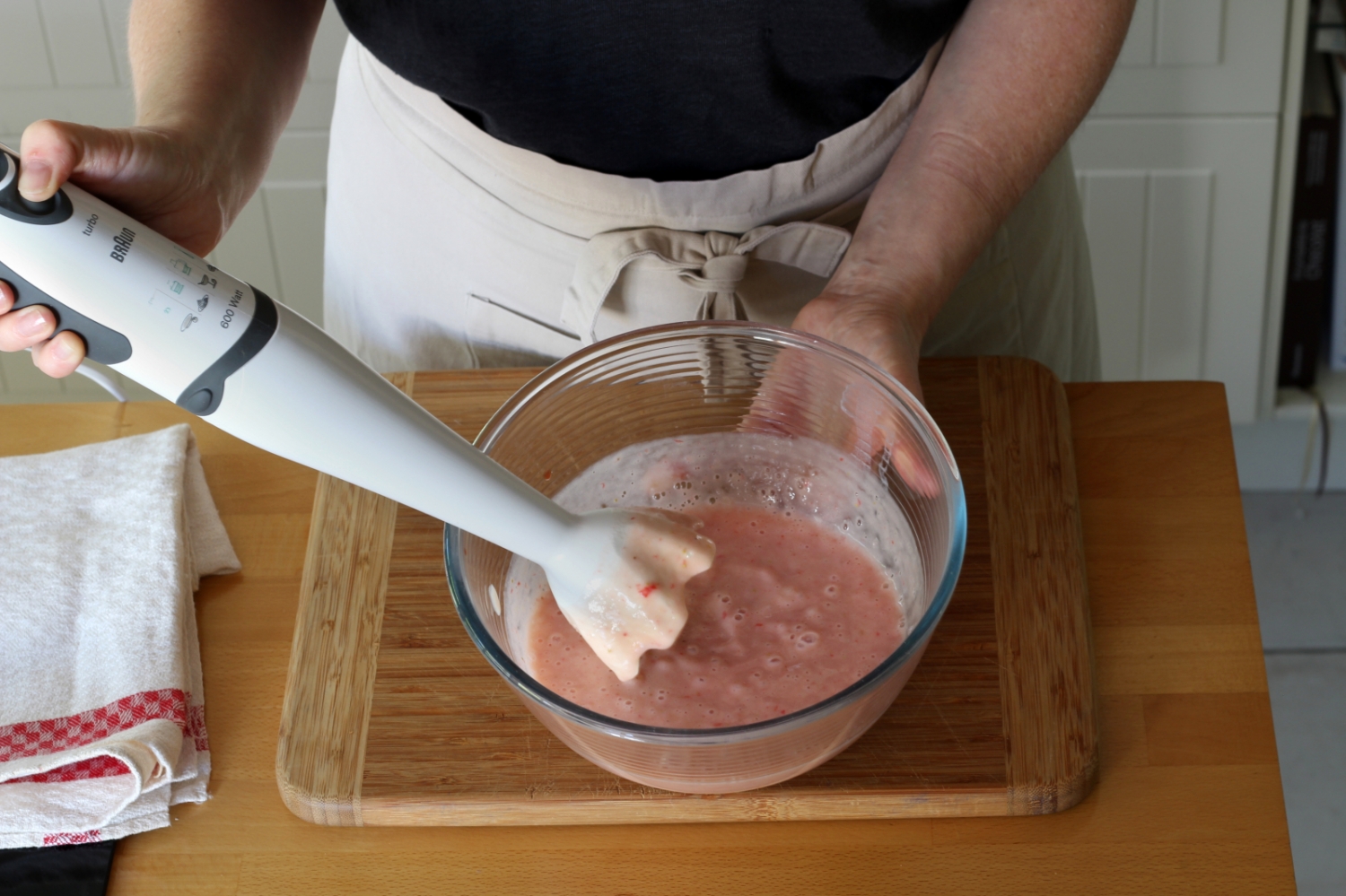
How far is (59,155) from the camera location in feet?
1.98

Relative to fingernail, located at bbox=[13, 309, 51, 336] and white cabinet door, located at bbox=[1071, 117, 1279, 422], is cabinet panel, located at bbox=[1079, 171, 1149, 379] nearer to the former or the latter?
white cabinet door, located at bbox=[1071, 117, 1279, 422]

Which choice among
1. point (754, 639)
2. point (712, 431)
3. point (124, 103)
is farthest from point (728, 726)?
point (124, 103)

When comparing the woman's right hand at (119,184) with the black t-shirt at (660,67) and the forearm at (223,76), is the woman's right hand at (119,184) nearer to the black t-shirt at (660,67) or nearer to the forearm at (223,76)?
the forearm at (223,76)

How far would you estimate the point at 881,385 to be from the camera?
0.80 metres

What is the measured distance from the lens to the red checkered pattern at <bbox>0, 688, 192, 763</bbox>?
0.79 meters

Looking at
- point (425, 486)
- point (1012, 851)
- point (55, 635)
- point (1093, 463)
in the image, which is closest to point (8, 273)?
point (425, 486)

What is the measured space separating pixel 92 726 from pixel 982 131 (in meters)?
0.73

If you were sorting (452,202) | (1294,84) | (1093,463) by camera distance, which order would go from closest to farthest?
(1093,463) < (452,202) < (1294,84)

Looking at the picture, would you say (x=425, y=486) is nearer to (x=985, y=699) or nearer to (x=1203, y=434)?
(x=985, y=699)

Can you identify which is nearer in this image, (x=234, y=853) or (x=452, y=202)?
(x=234, y=853)

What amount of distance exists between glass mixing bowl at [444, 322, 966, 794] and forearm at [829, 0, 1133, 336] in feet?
0.36

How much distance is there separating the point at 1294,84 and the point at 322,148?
1357mm

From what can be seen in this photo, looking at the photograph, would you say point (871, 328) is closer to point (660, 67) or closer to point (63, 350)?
point (660, 67)

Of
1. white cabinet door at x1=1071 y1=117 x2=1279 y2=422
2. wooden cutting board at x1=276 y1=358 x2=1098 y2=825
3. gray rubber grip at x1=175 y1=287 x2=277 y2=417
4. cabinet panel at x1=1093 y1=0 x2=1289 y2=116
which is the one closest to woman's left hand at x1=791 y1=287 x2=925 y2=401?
wooden cutting board at x1=276 y1=358 x2=1098 y2=825
